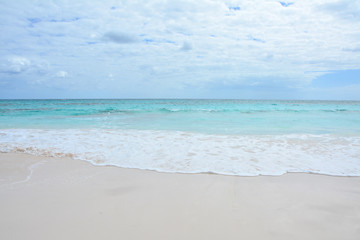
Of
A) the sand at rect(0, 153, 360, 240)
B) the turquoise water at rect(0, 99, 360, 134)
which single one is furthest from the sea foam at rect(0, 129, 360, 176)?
the turquoise water at rect(0, 99, 360, 134)

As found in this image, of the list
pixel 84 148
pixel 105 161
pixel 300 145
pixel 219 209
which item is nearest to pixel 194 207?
pixel 219 209

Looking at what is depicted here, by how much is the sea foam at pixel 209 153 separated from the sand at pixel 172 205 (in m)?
0.45

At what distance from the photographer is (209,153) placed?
212 inches

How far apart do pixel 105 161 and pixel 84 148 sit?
142cm

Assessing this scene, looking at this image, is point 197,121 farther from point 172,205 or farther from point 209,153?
point 172,205

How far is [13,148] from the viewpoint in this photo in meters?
5.77

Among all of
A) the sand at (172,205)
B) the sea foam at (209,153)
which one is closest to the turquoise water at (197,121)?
the sea foam at (209,153)

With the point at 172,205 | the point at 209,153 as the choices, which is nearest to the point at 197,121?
Result: the point at 209,153

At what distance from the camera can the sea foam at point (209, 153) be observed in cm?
435

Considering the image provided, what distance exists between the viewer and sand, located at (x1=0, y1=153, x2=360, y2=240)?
88.6 inches

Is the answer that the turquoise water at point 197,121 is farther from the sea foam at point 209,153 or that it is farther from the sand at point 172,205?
the sand at point 172,205

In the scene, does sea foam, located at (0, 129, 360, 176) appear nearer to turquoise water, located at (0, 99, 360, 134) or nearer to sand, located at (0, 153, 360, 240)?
sand, located at (0, 153, 360, 240)

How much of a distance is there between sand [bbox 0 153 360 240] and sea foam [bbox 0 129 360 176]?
45 cm

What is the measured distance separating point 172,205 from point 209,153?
2.73m
